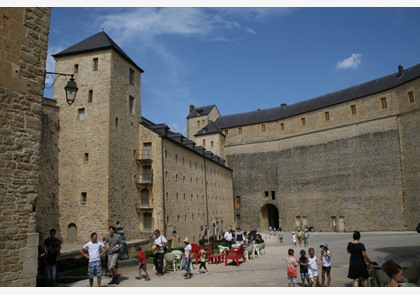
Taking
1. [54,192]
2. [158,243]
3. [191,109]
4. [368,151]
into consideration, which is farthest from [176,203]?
[191,109]

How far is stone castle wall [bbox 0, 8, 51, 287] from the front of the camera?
7.30 metres

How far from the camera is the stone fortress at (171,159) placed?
7.79m

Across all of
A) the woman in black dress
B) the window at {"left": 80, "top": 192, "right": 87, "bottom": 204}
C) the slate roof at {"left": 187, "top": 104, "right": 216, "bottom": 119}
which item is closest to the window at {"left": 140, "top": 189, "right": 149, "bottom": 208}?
the window at {"left": 80, "top": 192, "right": 87, "bottom": 204}

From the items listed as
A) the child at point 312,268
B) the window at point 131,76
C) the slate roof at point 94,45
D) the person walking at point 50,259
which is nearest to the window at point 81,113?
the slate roof at point 94,45

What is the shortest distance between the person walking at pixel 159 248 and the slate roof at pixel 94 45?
15.4 metres

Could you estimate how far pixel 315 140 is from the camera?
4341cm

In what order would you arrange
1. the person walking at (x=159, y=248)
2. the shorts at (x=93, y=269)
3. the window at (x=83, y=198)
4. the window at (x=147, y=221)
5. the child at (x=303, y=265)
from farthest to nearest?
the window at (x=147, y=221), the window at (x=83, y=198), the person walking at (x=159, y=248), the child at (x=303, y=265), the shorts at (x=93, y=269)

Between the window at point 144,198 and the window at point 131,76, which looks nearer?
the window at point 144,198

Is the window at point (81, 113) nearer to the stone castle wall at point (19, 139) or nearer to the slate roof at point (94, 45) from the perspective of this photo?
the slate roof at point (94, 45)

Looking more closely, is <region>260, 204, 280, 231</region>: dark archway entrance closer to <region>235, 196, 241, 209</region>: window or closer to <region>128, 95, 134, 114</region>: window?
<region>235, 196, 241, 209</region>: window

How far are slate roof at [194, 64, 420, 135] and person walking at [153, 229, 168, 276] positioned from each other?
32.1m

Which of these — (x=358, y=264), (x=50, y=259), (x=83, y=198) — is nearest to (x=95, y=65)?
(x=83, y=198)

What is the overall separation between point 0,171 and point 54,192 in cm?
1498

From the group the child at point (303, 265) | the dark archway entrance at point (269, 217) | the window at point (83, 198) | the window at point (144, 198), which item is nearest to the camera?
the child at point (303, 265)
